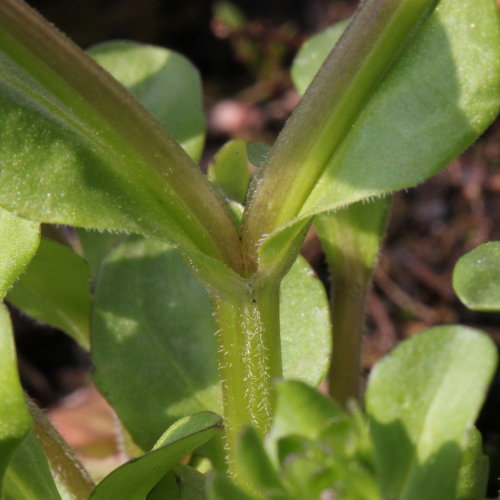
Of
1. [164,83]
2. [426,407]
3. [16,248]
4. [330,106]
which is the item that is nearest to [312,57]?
[164,83]

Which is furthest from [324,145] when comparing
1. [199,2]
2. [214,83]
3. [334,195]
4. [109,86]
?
[199,2]

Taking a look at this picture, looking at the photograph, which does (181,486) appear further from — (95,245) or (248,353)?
(95,245)

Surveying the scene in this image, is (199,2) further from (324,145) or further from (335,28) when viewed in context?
(324,145)

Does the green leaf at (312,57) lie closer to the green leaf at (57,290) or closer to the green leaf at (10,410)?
the green leaf at (57,290)

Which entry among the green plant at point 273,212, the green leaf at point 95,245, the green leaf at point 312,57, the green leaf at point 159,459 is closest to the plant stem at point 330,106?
the green plant at point 273,212

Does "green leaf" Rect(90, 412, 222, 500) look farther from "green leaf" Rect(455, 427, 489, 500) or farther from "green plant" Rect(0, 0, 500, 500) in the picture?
"green leaf" Rect(455, 427, 489, 500)

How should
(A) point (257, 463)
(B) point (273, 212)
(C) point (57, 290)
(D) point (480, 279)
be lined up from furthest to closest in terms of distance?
(C) point (57, 290)
(B) point (273, 212)
(D) point (480, 279)
(A) point (257, 463)
